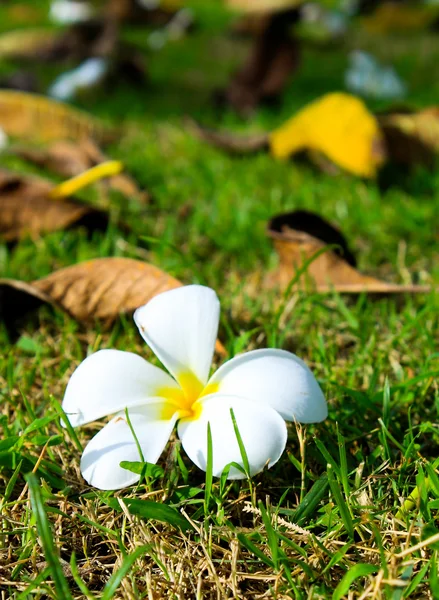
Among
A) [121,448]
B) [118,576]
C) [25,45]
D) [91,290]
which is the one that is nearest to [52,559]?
[118,576]

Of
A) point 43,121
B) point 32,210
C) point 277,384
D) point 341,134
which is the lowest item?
point 43,121

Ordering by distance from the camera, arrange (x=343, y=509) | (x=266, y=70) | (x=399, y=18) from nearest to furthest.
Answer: (x=343, y=509)
(x=266, y=70)
(x=399, y=18)

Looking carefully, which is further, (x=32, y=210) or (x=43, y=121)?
(x=43, y=121)

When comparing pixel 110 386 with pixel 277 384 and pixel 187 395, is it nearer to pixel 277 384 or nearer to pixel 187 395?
pixel 187 395

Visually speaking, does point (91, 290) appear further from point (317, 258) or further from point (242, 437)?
point (242, 437)

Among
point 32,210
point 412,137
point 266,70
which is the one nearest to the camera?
point 32,210

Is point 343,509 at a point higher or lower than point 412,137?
higher

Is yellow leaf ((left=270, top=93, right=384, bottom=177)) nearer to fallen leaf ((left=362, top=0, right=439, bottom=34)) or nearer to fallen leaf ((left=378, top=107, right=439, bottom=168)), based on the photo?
fallen leaf ((left=378, top=107, right=439, bottom=168))
